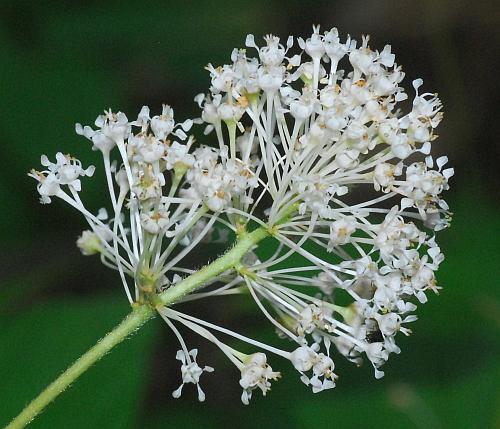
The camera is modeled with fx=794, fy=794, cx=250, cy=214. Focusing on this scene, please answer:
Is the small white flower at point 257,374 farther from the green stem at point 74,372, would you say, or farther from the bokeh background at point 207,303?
the bokeh background at point 207,303

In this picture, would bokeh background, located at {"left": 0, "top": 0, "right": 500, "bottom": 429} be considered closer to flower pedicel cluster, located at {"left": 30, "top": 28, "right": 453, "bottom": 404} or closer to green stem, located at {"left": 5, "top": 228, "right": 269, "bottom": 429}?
green stem, located at {"left": 5, "top": 228, "right": 269, "bottom": 429}

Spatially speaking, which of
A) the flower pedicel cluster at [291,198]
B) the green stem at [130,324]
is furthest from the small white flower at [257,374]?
the green stem at [130,324]

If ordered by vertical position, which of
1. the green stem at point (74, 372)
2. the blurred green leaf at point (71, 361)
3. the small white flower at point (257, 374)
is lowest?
the small white flower at point (257, 374)

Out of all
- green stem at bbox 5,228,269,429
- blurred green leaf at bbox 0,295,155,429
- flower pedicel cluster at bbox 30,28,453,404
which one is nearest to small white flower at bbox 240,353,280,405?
flower pedicel cluster at bbox 30,28,453,404

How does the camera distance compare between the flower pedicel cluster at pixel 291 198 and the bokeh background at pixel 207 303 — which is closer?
the flower pedicel cluster at pixel 291 198

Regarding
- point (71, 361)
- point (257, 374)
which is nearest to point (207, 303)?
point (71, 361)

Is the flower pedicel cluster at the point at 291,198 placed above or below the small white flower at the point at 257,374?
above
